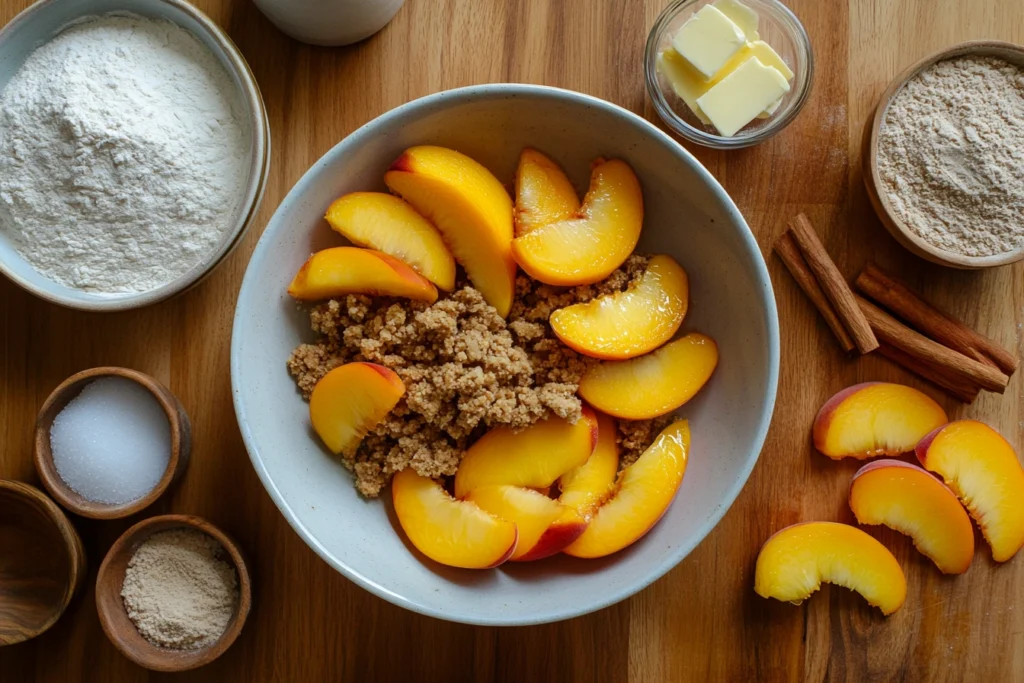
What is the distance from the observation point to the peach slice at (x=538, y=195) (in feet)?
3.25

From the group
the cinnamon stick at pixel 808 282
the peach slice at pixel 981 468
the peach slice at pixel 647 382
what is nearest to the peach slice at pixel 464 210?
the peach slice at pixel 647 382

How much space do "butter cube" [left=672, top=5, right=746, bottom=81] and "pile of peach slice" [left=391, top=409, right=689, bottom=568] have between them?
1.61 feet

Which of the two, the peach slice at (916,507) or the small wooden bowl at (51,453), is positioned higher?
the small wooden bowl at (51,453)

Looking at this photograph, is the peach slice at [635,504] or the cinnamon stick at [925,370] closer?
the peach slice at [635,504]

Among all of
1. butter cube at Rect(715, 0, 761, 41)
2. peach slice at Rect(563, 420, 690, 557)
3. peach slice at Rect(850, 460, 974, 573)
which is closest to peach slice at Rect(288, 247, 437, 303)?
peach slice at Rect(563, 420, 690, 557)

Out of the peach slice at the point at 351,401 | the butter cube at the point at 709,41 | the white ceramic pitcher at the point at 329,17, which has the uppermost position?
the white ceramic pitcher at the point at 329,17

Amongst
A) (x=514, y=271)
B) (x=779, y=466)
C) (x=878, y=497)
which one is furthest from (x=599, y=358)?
(x=878, y=497)

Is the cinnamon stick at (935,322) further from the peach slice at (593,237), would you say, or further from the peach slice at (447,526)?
the peach slice at (447,526)

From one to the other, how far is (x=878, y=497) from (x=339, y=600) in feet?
2.53

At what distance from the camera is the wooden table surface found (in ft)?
3.58

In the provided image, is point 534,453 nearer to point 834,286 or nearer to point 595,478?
point 595,478

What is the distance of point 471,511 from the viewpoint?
3.05 feet

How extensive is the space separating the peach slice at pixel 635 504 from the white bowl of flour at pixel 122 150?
22.8 inches

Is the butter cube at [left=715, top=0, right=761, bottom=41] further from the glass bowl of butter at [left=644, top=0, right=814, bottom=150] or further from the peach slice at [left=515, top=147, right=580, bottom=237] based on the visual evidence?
the peach slice at [left=515, top=147, right=580, bottom=237]
